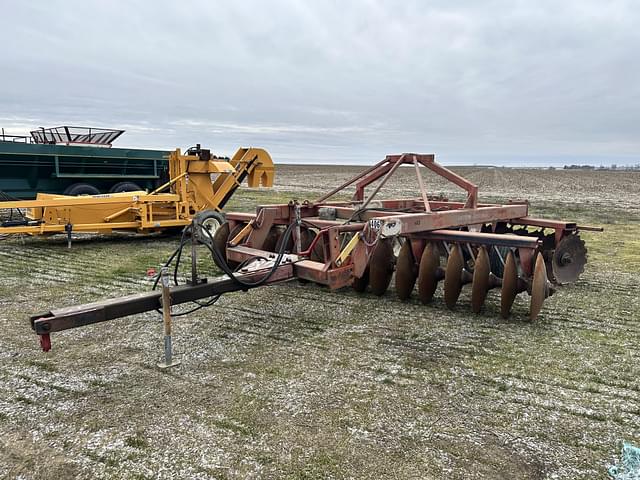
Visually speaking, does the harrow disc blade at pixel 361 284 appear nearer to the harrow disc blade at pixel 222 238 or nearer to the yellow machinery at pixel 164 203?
the harrow disc blade at pixel 222 238

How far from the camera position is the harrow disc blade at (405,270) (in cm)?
514

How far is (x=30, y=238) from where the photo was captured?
889cm

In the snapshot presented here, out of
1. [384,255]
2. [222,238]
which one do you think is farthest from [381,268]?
[222,238]

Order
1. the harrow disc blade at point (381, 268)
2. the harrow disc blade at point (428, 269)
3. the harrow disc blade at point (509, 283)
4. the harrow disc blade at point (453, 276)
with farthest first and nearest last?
the harrow disc blade at point (381, 268)
the harrow disc blade at point (428, 269)
the harrow disc blade at point (453, 276)
the harrow disc blade at point (509, 283)

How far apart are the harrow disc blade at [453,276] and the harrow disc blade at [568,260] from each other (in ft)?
5.55

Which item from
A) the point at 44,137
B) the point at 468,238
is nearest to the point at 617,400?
the point at 468,238

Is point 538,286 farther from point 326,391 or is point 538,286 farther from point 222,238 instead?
point 222,238

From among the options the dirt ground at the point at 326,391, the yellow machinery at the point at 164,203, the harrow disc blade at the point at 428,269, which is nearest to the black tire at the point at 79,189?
the yellow machinery at the point at 164,203

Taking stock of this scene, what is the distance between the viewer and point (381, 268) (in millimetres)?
5352

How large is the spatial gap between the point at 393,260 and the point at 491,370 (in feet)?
6.81

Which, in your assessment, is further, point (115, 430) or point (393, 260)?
point (393, 260)

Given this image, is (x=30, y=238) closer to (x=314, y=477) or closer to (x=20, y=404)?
(x=20, y=404)

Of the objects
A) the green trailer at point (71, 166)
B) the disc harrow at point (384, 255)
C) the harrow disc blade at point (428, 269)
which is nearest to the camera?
the disc harrow at point (384, 255)

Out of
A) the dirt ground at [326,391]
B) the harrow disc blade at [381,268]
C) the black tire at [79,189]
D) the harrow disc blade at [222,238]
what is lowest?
the dirt ground at [326,391]
